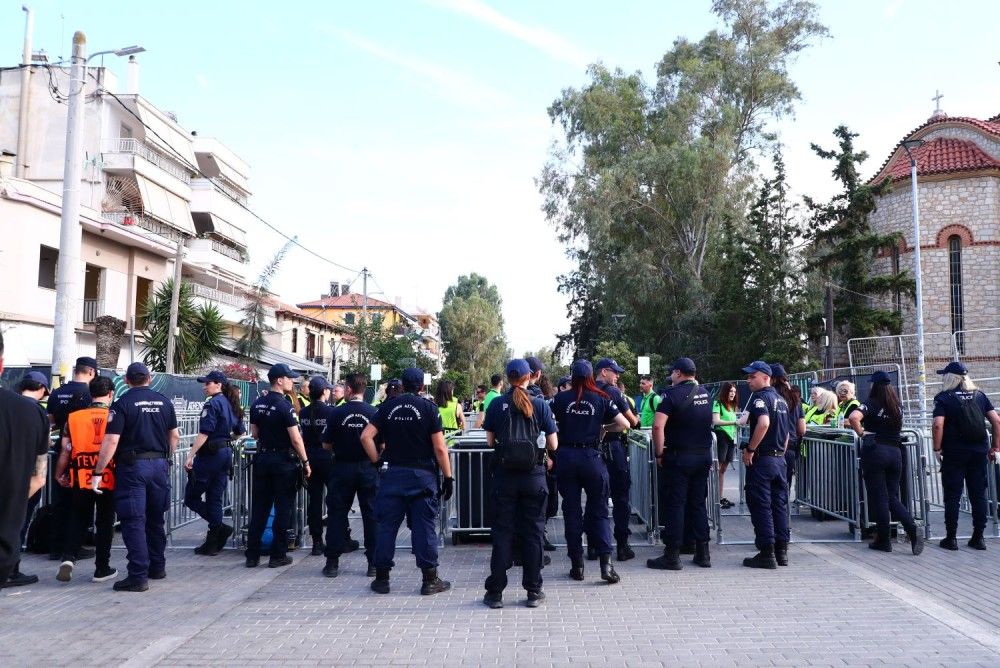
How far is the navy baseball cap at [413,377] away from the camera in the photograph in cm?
729

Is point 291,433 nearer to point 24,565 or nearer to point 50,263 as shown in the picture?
point 24,565

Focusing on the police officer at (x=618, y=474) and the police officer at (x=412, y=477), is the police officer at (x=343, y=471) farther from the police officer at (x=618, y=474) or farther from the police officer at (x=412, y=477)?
the police officer at (x=618, y=474)

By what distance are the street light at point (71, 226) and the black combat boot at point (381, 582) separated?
8.36 m

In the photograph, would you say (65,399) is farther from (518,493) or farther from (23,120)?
(23,120)

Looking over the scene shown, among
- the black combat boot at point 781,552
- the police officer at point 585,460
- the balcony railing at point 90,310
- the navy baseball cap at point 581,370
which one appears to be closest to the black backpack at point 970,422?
the black combat boot at point 781,552

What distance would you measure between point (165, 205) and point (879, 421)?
3524 centimetres

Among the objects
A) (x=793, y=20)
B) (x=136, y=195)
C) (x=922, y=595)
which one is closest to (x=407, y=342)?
(x=136, y=195)

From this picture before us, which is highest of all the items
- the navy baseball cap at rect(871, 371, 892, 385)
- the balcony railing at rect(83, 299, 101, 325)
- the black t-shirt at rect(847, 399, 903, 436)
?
the balcony railing at rect(83, 299, 101, 325)

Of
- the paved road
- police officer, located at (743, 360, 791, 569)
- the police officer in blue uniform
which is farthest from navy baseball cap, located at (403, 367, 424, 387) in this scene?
police officer, located at (743, 360, 791, 569)

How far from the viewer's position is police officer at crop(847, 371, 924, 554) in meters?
8.68

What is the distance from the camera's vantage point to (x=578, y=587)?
7516 mm

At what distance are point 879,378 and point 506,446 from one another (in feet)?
14.1

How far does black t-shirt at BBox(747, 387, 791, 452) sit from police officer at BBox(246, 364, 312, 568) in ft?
14.5

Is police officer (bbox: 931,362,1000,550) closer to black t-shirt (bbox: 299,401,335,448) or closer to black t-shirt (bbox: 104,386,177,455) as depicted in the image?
black t-shirt (bbox: 299,401,335,448)
